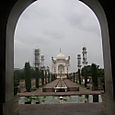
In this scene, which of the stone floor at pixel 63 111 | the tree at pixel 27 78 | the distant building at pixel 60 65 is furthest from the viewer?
the distant building at pixel 60 65

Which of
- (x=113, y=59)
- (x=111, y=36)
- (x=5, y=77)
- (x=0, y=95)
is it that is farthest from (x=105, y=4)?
(x=0, y=95)

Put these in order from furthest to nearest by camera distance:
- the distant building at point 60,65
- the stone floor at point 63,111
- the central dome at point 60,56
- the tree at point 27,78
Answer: the central dome at point 60,56 < the distant building at point 60,65 < the tree at point 27,78 < the stone floor at point 63,111

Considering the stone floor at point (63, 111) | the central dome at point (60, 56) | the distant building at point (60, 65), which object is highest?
the central dome at point (60, 56)

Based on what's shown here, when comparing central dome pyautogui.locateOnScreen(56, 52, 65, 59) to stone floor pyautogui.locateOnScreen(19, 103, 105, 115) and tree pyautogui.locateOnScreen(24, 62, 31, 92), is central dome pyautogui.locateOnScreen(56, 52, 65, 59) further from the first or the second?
stone floor pyautogui.locateOnScreen(19, 103, 105, 115)

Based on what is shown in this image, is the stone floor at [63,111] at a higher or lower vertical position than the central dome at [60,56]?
lower

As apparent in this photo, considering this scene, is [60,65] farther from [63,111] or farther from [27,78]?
[63,111]

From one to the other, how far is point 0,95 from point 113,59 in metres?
2.74

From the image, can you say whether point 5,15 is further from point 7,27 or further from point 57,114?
point 57,114

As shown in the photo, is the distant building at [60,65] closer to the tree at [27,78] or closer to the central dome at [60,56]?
the central dome at [60,56]

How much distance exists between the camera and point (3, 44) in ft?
11.4

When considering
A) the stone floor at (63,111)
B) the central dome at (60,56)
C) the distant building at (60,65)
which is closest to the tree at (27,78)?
the stone floor at (63,111)

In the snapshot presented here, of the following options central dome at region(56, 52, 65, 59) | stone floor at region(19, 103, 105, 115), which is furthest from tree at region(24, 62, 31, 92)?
central dome at region(56, 52, 65, 59)

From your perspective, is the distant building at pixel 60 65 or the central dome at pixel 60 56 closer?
the distant building at pixel 60 65

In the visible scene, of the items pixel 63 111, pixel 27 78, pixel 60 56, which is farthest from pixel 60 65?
pixel 63 111
